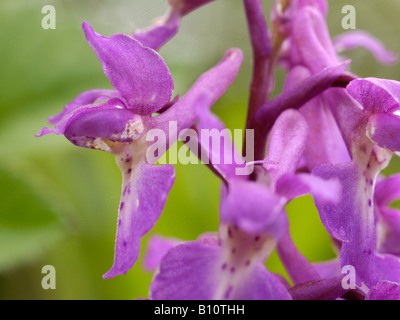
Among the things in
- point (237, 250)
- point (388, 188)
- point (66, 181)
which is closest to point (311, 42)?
point (388, 188)

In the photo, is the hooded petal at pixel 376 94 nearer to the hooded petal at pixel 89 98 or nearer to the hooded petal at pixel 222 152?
the hooded petal at pixel 222 152

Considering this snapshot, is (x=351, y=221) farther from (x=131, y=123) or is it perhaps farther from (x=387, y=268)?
(x=131, y=123)

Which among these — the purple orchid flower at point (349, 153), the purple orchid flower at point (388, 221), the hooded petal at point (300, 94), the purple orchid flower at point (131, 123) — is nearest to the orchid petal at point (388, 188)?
the purple orchid flower at point (388, 221)

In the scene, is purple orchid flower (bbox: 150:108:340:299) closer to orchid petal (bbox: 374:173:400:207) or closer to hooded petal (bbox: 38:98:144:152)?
hooded petal (bbox: 38:98:144:152)

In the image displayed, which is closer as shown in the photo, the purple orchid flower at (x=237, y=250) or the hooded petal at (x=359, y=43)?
the purple orchid flower at (x=237, y=250)

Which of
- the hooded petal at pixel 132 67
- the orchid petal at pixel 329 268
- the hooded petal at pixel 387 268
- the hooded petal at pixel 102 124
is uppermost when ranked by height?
the hooded petal at pixel 132 67

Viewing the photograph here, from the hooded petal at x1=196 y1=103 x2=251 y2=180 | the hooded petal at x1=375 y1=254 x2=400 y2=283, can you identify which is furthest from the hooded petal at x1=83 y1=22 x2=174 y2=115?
the hooded petal at x1=375 y1=254 x2=400 y2=283

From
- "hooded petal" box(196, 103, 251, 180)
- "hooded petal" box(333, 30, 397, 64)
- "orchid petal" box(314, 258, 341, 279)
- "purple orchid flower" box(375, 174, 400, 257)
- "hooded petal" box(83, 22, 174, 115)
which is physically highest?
"hooded petal" box(333, 30, 397, 64)
